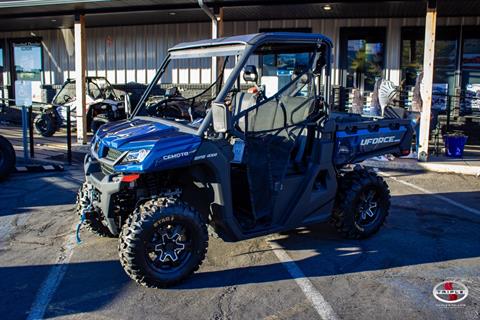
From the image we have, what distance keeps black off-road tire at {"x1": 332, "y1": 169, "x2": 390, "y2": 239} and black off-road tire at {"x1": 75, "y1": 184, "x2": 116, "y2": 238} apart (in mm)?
2439

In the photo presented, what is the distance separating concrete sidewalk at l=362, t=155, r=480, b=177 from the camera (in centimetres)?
937

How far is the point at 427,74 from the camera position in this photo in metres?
9.58

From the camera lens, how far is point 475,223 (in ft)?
20.4

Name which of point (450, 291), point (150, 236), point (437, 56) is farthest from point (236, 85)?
point (437, 56)

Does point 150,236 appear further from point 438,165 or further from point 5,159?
point 438,165

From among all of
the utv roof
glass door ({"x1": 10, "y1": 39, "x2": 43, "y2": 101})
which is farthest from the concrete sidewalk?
glass door ({"x1": 10, "y1": 39, "x2": 43, "y2": 101})

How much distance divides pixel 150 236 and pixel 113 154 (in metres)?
0.86

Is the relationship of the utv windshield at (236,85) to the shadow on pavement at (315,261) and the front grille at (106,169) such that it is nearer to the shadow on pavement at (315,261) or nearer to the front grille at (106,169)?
the front grille at (106,169)

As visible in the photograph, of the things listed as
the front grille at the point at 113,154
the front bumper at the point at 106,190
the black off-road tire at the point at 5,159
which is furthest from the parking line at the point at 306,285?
the black off-road tire at the point at 5,159

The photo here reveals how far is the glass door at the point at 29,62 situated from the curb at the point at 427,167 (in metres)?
11.6

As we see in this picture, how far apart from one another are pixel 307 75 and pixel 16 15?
1017 cm

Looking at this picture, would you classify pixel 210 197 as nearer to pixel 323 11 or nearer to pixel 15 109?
pixel 323 11

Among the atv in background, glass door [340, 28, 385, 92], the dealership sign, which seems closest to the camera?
the dealership sign

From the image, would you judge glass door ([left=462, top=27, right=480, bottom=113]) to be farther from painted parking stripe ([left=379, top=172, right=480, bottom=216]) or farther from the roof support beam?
painted parking stripe ([left=379, top=172, right=480, bottom=216])
